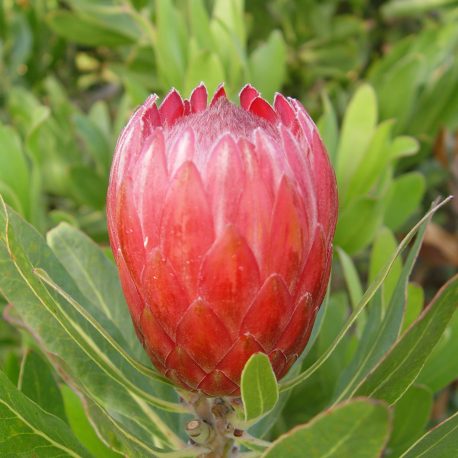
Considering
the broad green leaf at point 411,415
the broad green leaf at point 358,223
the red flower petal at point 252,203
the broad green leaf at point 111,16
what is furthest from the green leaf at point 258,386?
the broad green leaf at point 111,16

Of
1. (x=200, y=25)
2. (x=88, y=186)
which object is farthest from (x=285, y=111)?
(x=88, y=186)

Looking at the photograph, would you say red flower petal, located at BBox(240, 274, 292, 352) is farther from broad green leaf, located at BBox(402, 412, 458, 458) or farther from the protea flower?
broad green leaf, located at BBox(402, 412, 458, 458)

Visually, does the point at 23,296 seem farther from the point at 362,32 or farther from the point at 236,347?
the point at 362,32

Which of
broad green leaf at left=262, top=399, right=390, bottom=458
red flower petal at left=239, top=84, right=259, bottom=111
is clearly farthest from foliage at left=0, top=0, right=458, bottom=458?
red flower petal at left=239, top=84, right=259, bottom=111

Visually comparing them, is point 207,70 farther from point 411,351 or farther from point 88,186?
point 411,351

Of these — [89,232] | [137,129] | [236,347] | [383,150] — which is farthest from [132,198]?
[89,232]

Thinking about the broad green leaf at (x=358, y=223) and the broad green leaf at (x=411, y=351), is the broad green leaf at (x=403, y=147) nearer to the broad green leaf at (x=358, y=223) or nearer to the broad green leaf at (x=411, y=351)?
the broad green leaf at (x=358, y=223)

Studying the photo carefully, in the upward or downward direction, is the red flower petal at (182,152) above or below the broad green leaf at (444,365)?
above
